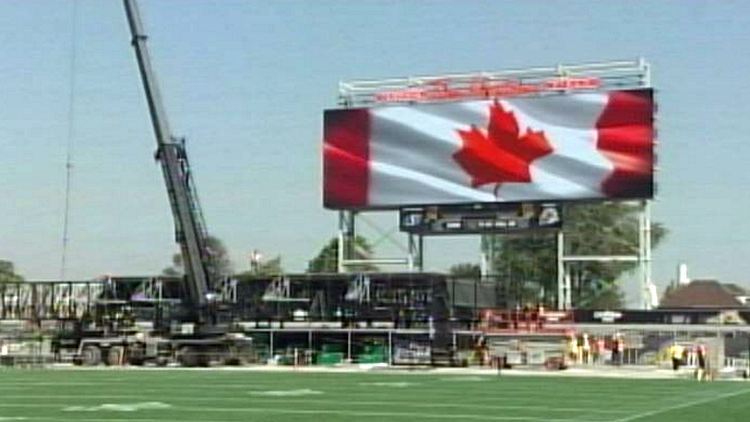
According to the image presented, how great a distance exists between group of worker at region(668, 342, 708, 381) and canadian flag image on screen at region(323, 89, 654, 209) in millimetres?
8676

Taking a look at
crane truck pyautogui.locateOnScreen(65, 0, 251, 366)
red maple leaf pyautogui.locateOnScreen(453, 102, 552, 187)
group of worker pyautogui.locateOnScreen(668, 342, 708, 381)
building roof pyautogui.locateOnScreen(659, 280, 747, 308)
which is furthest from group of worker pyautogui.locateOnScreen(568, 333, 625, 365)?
building roof pyautogui.locateOnScreen(659, 280, 747, 308)

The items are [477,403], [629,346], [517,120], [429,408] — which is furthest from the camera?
[517,120]

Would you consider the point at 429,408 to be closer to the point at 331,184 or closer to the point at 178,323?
the point at 178,323

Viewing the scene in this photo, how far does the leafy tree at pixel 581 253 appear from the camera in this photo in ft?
319

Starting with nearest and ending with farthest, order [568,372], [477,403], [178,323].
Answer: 1. [477,403]
2. [568,372]
3. [178,323]

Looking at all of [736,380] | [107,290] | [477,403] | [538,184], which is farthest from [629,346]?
[477,403]

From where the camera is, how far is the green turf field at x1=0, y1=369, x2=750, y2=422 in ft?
81.6

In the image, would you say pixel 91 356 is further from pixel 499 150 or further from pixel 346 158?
pixel 499 150

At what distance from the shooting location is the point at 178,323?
199 ft

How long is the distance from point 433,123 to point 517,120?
14.5 feet

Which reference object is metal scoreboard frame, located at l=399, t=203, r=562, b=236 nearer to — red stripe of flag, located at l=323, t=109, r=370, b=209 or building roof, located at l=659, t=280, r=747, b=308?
red stripe of flag, located at l=323, t=109, r=370, b=209

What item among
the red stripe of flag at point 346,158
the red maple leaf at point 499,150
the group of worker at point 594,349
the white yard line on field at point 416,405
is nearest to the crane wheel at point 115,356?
the red stripe of flag at point 346,158

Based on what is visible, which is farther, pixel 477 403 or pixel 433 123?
pixel 433 123

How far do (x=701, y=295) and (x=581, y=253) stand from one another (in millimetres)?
14254
